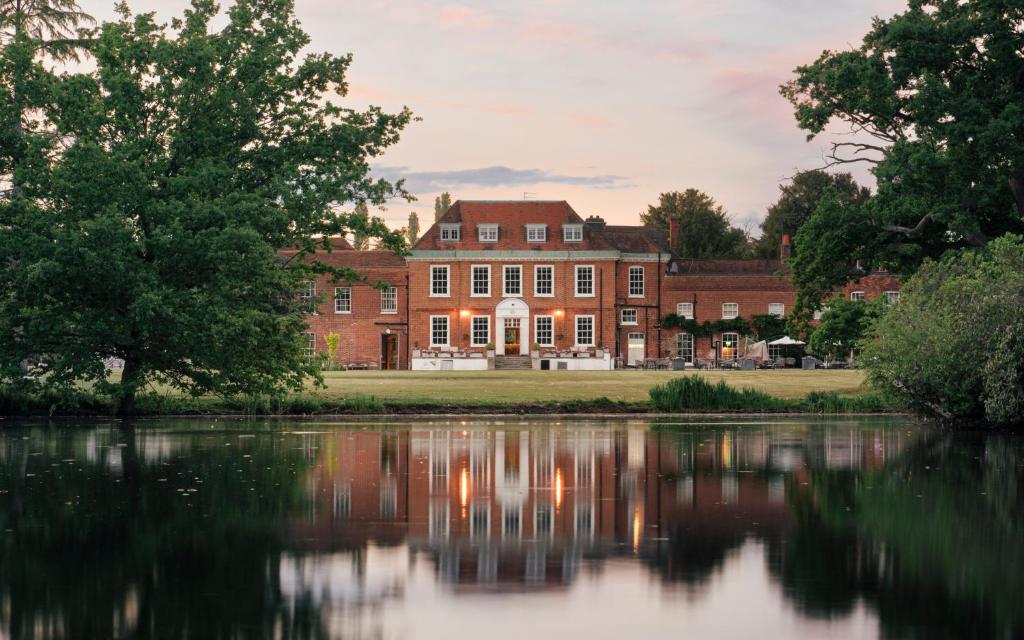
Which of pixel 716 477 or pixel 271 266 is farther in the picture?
pixel 271 266

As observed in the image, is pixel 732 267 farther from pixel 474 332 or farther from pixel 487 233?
pixel 474 332

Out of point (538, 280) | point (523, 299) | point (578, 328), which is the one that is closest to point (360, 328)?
point (523, 299)

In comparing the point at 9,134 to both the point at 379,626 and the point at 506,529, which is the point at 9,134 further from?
the point at 379,626

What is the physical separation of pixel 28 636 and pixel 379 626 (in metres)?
1.88

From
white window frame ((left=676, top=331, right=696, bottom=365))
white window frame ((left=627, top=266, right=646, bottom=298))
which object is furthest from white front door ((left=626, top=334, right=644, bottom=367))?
white window frame ((left=627, top=266, right=646, bottom=298))

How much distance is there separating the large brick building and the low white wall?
590cm

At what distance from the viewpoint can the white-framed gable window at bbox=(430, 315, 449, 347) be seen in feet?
247

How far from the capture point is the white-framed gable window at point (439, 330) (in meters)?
75.4

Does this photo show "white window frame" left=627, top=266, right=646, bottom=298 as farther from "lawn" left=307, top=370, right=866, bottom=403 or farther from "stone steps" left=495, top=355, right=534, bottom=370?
"lawn" left=307, top=370, right=866, bottom=403

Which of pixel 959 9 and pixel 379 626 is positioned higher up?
pixel 959 9

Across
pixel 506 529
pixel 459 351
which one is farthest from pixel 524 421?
pixel 459 351

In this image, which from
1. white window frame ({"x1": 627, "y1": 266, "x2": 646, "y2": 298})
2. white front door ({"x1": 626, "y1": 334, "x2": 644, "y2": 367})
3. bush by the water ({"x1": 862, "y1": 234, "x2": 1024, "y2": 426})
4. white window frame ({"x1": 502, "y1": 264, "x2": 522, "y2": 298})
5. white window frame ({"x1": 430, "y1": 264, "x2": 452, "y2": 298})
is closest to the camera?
bush by the water ({"x1": 862, "y1": 234, "x2": 1024, "y2": 426})

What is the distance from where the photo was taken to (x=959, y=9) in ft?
115

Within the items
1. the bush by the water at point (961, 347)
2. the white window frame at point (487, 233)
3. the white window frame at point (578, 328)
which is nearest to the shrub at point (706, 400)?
the bush by the water at point (961, 347)
